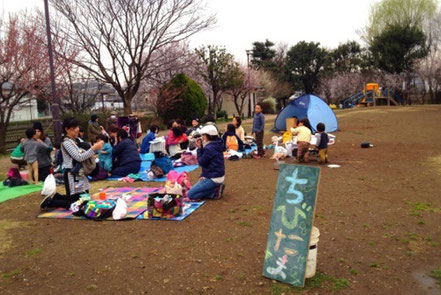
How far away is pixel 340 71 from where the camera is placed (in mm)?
46281

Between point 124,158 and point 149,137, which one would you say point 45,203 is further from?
point 149,137

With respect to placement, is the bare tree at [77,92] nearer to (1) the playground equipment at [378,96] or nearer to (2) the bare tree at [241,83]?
(2) the bare tree at [241,83]

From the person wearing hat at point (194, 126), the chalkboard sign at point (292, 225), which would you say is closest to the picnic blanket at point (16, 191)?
the person wearing hat at point (194, 126)

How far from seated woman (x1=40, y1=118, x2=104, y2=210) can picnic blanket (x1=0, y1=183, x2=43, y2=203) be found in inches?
74.0

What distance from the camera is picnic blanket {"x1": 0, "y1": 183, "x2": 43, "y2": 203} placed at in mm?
7491

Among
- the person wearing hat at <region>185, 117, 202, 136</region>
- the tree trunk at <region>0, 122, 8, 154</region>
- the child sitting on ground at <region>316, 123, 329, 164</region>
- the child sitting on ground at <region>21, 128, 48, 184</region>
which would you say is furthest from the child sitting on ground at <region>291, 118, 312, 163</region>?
the tree trunk at <region>0, 122, 8, 154</region>

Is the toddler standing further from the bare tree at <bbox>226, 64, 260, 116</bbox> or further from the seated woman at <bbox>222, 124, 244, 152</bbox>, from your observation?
the bare tree at <bbox>226, 64, 260, 116</bbox>

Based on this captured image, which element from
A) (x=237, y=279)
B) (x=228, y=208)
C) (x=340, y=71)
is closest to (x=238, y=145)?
(x=228, y=208)

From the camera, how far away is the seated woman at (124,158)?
880 cm

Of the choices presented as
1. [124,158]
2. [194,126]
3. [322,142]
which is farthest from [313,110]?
[124,158]

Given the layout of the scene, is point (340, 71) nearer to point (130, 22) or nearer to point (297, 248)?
point (130, 22)

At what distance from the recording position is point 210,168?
6.25m

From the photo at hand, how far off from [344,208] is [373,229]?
894 millimetres

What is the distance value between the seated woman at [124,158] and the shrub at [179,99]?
13630mm
